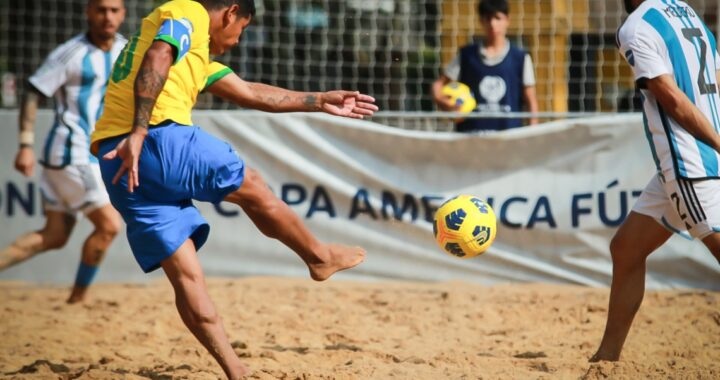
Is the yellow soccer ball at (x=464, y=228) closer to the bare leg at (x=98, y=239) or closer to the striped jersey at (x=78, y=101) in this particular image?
the bare leg at (x=98, y=239)

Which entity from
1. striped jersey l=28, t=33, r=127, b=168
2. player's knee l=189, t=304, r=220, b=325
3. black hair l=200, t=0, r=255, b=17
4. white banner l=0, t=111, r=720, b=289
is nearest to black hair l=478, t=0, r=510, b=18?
white banner l=0, t=111, r=720, b=289

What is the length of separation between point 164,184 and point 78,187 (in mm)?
2756

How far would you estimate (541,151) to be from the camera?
23.7 ft

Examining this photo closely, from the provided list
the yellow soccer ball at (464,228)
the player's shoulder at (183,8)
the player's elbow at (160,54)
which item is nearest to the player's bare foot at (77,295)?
the yellow soccer ball at (464,228)

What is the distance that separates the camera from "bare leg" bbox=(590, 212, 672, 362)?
446cm

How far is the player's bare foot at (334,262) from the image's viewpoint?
4.62 meters

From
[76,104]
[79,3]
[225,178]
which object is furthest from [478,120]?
[79,3]

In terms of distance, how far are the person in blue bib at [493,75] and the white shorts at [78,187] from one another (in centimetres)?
275

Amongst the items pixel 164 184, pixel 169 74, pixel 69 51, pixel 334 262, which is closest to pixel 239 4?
pixel 169 74

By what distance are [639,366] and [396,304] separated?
2.37m

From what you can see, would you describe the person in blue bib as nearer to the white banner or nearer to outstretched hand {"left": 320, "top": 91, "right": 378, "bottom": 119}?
the white banner

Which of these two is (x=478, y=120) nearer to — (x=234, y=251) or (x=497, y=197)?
(x=497, y=197)

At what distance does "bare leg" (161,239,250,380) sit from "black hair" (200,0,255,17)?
3.50ft

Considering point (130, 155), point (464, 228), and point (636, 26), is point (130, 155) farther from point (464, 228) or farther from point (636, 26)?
point (636, 26)
